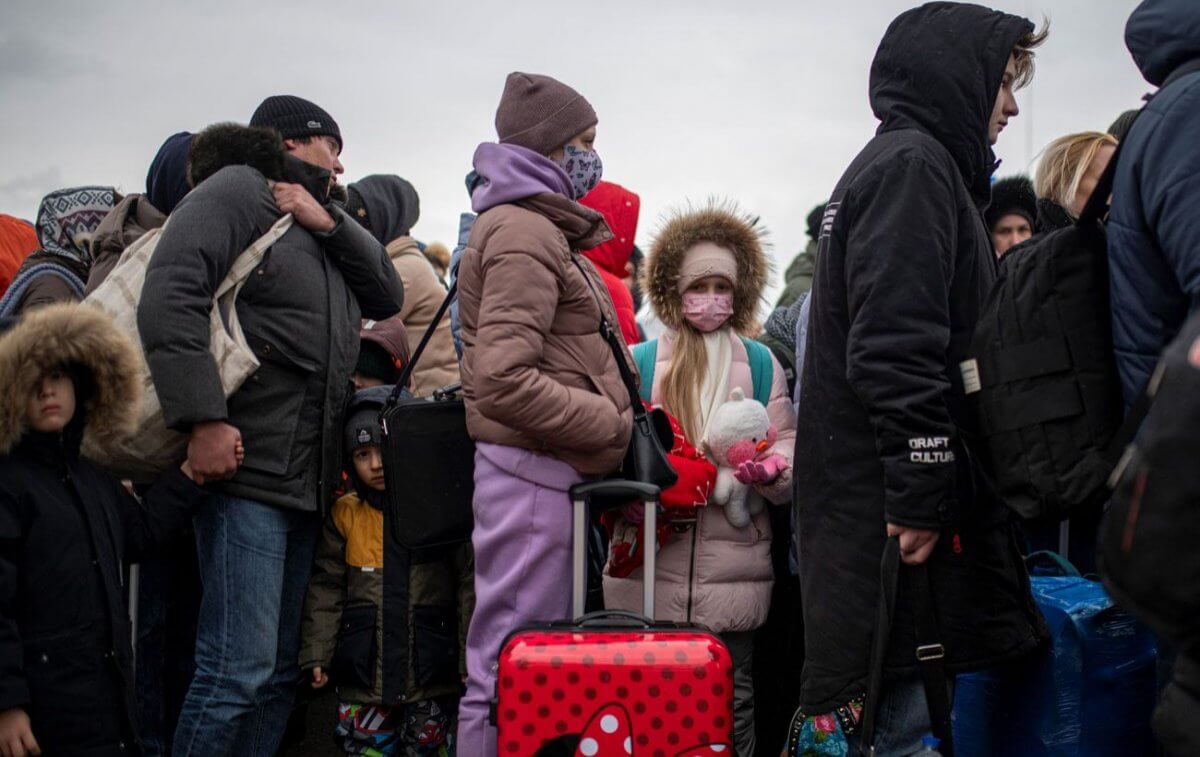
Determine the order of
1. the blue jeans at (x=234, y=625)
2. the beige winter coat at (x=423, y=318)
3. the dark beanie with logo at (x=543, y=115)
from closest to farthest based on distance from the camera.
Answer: the blue jeans at (x=234, y=625), the dark beanie with logo at (x=543, y=115), the beige winter coat at (x=423, y=318)

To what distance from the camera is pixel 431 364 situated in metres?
5.23

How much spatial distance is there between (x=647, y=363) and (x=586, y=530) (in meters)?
1.22

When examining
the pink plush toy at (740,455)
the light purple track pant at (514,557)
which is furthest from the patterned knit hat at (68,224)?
the pink plush toy at (740,455)

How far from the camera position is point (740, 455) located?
12.3ft

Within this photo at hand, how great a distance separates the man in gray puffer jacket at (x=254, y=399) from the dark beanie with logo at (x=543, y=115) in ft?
2.18

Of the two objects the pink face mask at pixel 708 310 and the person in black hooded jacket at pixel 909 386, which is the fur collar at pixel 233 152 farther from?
the person in black hooded jacket at pixel 909 386

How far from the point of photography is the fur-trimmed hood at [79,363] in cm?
288

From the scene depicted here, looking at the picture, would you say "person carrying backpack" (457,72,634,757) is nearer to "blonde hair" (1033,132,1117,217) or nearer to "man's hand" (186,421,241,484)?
"man's hand" (186,421,241,484)

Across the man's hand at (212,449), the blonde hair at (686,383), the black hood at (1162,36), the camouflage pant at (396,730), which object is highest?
the black hood at (1162,36)

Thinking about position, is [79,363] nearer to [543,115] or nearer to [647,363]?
[543,115]

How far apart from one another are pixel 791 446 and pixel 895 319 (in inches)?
61.4

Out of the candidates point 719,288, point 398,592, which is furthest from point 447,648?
point 719,288

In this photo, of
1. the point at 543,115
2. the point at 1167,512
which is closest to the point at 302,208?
the point at 543,115

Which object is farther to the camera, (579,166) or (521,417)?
(579,166)
